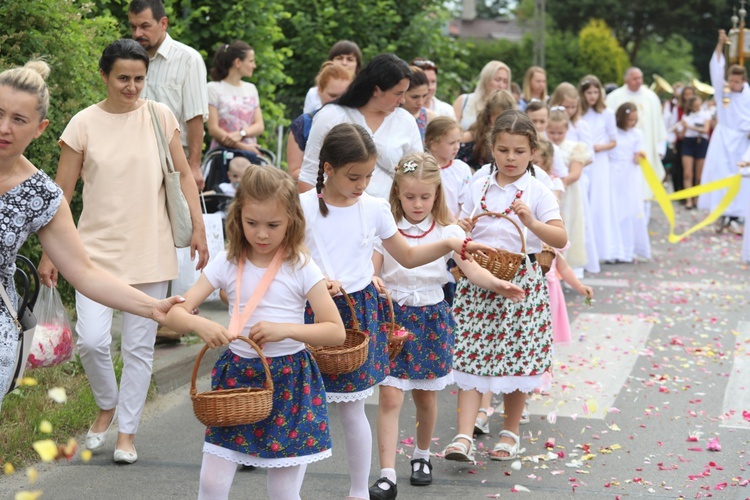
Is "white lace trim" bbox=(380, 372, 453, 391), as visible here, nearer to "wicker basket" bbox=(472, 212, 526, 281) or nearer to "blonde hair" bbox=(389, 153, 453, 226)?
"wicker basket" bbox=(472, 212, 526, 281)

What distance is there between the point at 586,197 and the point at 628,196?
1.68m

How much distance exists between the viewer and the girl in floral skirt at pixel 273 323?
412cm

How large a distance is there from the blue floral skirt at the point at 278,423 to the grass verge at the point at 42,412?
1914 mm

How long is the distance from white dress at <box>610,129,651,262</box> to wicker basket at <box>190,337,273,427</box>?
11108mm

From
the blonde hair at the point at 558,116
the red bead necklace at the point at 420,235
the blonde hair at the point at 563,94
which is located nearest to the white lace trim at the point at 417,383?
the red bead necklace at the point at 420,235

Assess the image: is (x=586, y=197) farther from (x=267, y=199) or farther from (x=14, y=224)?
(x=14, y=224)

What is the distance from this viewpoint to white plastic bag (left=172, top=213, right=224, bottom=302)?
7660mm

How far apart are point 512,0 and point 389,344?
91051mm

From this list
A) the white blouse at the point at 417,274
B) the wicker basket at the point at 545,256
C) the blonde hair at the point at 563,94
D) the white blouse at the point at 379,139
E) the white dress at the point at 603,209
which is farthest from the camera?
the white dress at the point at 603,209

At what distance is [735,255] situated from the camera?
49.3ft

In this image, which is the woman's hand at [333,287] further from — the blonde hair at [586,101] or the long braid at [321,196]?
the blonde hair at [586,101]

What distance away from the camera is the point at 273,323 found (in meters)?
4.00

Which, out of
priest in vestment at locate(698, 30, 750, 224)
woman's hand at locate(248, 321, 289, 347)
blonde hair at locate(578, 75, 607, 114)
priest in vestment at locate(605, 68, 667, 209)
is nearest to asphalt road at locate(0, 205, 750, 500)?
woman's hand at locate(248, 321, 289, 347)

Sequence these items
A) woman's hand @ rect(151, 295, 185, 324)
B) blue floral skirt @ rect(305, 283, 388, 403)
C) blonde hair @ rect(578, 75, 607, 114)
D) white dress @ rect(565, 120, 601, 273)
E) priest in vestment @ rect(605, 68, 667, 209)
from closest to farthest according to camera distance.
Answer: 1. woman's hand @ rect(151, 295, 185, 324)
2. blue floral skirt @ rect(305, 283, 388, 403)
3. white dress @ rect(565, 120, 601, 273)
4. blonde hair @ rect(578, 75, 607, 114)
5. priest in vestment @ rect(605, 68, 667, 209)
